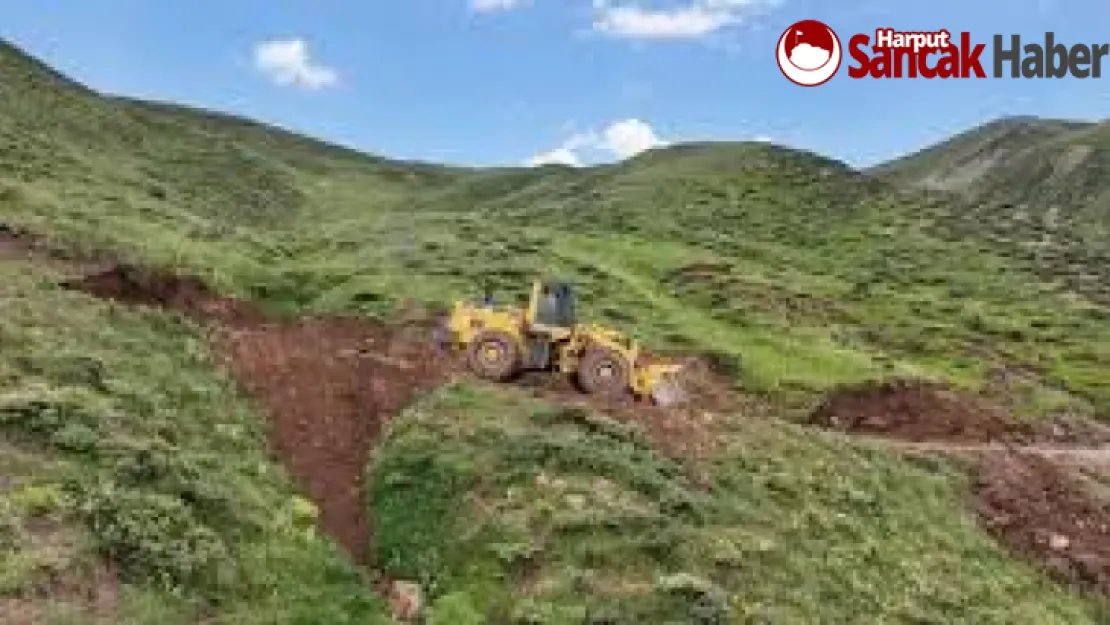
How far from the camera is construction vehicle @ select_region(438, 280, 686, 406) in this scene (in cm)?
3934

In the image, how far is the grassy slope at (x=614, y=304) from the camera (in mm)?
28438

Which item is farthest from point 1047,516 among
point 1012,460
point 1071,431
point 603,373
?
point 1071,431

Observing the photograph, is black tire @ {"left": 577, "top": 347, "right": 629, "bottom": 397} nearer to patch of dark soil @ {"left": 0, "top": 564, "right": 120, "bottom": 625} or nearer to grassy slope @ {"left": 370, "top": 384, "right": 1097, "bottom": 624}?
grassy slope @ {"left": 370, "top": 384, "right": 1097, "bottom": 624}

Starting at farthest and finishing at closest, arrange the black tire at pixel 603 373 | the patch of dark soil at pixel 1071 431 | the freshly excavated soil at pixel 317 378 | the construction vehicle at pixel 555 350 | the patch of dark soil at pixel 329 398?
the patch of dark soil at pixel 1071 431, the construction vehicle at pixel 555 350, the black tire at pixel 603 373, the freshly excavated soil at pixel 317 378, the patch of dark soil at pixel 329 398

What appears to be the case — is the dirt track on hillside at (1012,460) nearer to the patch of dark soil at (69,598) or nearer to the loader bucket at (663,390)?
the loader bucket at (663,390)

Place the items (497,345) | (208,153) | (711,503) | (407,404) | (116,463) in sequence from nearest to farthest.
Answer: (116,463) < (711,503) < (407,404) < (497,345) < (208,153)

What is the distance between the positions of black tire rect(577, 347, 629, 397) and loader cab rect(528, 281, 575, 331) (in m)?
1.16

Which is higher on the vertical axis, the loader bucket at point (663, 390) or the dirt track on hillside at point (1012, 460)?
the loader bucket at point (663, 390)

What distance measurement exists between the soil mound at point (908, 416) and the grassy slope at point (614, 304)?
679 centimetres

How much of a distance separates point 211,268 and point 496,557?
118ft

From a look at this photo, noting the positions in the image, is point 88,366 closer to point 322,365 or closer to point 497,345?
point 322,365

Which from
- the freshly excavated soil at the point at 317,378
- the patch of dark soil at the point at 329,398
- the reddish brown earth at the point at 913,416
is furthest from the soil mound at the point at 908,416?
the patch of dark soil at the point at 329,398

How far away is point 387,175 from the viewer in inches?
7510

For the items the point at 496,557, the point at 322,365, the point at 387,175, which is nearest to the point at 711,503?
the point at 496,557
